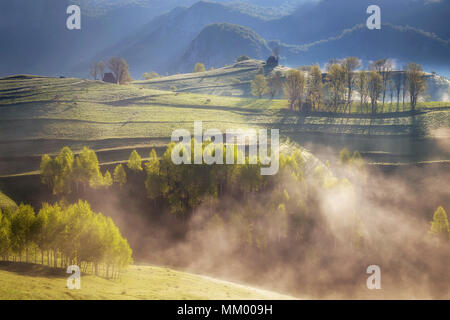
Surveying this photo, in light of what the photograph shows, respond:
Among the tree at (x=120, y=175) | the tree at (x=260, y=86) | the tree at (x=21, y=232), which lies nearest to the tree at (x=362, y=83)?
the tree at (x=260, y=86)

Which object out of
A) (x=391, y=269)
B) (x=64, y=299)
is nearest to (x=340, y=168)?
(x=391, y=269)

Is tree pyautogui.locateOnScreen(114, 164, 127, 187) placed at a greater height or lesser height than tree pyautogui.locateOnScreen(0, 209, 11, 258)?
greater

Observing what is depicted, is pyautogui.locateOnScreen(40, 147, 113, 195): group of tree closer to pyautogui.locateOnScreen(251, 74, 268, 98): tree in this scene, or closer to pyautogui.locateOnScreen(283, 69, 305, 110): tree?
pyautogui.locateOnScreen(283, 69, 305, 110): tree

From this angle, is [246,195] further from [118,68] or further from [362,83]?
[118,68]

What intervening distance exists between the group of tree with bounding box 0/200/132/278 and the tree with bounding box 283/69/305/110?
110m

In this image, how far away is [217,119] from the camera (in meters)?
122

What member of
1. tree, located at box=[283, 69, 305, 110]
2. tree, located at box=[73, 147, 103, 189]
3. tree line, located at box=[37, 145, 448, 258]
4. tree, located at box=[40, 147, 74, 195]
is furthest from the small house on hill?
tree, located at box=[73, 147, 103, 189]

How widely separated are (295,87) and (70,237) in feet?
380

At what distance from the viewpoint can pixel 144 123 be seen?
114 meters

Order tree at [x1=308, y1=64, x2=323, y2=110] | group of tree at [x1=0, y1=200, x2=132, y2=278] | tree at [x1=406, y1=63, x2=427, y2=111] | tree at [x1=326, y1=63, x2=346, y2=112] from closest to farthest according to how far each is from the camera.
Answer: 1. group of tree at [x1=0, y1=200, x2=132, y2=278]
2. tree at [x1=406, y1=63, x2=427, y2=111]
3. tree at [x1=326, y1=63, x2=346, y2=112]
4. tree at [x1=308, y1=64, x2=323, y2=110]

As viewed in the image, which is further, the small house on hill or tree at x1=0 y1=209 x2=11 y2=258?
the small house on hill

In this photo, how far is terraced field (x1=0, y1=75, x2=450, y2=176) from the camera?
94.0 m

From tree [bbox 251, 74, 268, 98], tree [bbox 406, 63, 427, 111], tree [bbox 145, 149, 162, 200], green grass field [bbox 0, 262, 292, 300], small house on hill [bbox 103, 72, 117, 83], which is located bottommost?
green grass field [bbox 0, 262, 292, 300]

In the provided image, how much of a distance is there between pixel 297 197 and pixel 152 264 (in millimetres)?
35459
